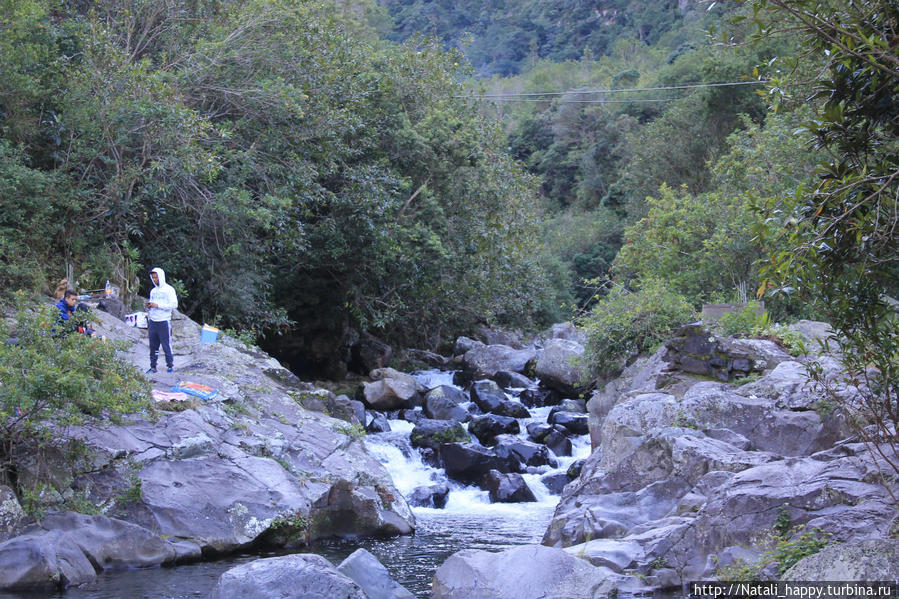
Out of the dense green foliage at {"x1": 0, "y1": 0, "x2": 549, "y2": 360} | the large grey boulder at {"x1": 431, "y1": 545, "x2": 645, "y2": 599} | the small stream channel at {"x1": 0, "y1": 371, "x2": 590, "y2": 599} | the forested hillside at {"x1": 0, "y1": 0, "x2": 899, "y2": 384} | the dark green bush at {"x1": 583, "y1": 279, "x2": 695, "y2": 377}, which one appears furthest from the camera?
the dark green bush at {"x1": 583, "y1": 279, "x2": 695, "y2": 377}

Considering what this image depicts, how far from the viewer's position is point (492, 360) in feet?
72.7

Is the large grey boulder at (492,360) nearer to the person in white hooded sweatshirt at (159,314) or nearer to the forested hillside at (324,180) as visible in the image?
the forested hillside at (324,180)

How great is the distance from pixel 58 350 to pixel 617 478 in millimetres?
6643

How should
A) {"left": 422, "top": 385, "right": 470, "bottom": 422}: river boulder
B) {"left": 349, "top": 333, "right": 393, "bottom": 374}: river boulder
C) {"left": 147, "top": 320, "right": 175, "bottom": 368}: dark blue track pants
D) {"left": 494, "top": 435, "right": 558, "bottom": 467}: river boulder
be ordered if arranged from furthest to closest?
{"left": 349, "top": 333, "right": 393, "bottom": 374}: river boulder
{"left": 422, "top": 385, "right": 470, "bottom": 422}: river boulder
{"left": 494, "top": 435, "right": 558, "bottom": 467}: river boulder
{"left": 147, "top": 320, "right": 175, "bottom": 368}: dark blue track pants

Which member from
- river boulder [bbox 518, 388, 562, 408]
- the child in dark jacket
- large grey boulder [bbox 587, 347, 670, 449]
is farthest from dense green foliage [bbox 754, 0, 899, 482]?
river boulder [bbox 518, 388, 562, 408]

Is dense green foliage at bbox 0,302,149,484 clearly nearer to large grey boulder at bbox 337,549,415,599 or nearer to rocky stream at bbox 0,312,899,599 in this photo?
rocky stream at bbox 0,312,899,599

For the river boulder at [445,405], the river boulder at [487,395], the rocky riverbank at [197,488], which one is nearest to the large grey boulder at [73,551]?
the rocky riverbank at [197,488]

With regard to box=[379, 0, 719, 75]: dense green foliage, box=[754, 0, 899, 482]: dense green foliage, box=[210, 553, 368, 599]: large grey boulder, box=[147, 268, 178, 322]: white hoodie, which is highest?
box=[379, 0, 719, 75]: dense green foliage

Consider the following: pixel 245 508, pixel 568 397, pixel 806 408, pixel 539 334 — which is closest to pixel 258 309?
pixel 568 397

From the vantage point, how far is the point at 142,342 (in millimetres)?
13539

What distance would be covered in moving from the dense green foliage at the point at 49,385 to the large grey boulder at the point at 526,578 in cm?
421

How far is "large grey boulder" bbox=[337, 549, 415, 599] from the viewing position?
7.13 meters

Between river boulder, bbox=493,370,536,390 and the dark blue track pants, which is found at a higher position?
the dark blue track pants

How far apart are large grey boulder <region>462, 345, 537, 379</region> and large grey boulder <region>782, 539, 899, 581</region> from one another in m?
15.6
